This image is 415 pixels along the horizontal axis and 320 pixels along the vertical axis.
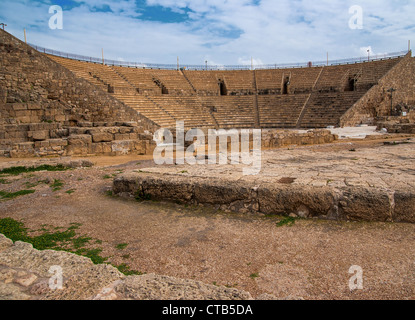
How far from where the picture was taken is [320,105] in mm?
26297

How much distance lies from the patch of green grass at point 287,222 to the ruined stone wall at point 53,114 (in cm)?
1023

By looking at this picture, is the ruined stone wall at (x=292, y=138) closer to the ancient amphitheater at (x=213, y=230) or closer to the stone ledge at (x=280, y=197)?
the ancient amphitheater at (x=213, y=230)

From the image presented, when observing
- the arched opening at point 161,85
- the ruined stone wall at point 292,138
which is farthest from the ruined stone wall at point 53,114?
the arched opening at point 161,85

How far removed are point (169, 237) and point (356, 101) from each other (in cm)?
2625

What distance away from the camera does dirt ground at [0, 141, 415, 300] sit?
8.31 ft

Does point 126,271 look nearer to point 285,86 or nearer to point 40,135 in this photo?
point 40,135

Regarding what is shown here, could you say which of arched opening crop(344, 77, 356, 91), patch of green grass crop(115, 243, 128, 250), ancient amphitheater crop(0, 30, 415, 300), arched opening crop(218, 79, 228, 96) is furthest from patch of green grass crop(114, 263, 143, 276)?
arched opening crop(344, 77, 356, 91)

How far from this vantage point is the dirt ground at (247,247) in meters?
2.53

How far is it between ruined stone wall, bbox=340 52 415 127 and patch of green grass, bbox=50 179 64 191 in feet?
73.2

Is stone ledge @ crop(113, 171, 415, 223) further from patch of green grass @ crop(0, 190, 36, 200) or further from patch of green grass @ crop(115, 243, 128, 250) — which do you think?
patch of green grass @ crop(0, 190, 36, 200)

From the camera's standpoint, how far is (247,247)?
3.32m

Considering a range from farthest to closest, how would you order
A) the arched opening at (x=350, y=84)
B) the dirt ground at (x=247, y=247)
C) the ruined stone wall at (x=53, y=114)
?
the arched opening at (x=350, y=84), the ruined stone wall at (x=53, y=114), the dirt ground at (x=247, y=247)

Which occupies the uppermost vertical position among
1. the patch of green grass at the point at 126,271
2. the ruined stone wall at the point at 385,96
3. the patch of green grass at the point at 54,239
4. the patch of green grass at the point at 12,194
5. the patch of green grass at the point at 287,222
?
the ruined stone wall at the point at 385,96
